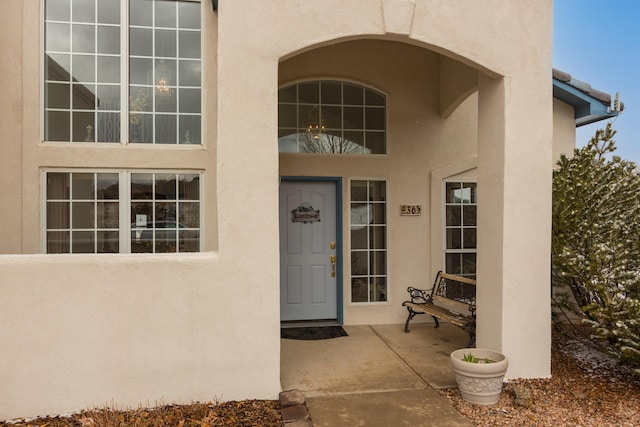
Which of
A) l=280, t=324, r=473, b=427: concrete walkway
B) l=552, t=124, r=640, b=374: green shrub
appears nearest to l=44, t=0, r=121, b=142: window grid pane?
l=280, t=324, r=473, b=427: concrete walkway

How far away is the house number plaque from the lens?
6621 mm

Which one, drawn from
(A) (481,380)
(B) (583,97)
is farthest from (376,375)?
(B) (583,97)

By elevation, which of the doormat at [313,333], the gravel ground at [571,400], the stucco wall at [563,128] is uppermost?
the stucco wall at [563,128]

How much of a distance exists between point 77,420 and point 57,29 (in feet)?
15.6

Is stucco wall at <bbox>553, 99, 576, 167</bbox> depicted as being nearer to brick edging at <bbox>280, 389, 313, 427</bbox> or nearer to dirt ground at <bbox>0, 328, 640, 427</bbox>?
dirt ground at <bbox>0, 328, 640, 427</bbox>

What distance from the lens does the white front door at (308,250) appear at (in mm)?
6566

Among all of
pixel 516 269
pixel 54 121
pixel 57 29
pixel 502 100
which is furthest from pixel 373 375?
pixel 57 29

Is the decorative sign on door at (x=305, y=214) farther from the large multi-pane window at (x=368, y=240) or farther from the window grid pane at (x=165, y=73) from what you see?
the window grid pane at (x=165, y=73)

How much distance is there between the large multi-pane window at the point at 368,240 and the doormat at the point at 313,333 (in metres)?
0.59

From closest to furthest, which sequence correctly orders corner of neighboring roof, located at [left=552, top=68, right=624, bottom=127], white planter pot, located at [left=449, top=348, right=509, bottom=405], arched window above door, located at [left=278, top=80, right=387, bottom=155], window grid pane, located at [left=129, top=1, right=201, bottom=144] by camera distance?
white planter pot, located at [left=449, top=348, right=509, bottom=405] → window grid pane, located at [left=129, top=1, right=201, bottom=144] → corner of neighboring roof, located at [left=552, top=68, right=624, bottom=127] → arched window above door, located at [left=278, top=80, right=387, bottom=155]

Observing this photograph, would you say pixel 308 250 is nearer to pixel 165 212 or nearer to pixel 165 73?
pixel 165 212

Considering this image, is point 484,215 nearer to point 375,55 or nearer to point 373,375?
point 373,375

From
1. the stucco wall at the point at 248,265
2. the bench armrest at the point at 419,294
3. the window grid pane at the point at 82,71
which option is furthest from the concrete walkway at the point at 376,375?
the window grid pane at the point at 82,71

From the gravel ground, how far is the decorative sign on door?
3.23 metres
